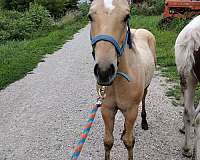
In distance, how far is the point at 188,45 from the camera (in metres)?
3.88

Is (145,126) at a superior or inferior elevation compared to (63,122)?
superior

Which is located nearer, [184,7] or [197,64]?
[197,64]

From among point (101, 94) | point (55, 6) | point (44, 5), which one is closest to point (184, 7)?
point (101, 94)

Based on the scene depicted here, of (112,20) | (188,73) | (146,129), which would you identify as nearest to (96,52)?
(112,20)

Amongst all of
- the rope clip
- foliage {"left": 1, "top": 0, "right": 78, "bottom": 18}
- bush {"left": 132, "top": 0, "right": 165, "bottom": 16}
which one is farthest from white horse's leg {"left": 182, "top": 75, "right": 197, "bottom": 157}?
foliage {"left": 1, "top": 0, "right": 78, "bottom": 18}

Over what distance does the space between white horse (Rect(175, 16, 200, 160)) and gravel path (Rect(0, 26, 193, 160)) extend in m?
0.42

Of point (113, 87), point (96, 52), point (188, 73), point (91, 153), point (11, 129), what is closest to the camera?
point (96, 52)

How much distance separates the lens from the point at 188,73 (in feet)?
13.1

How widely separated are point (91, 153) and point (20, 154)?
91cm

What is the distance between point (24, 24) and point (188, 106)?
14814mm

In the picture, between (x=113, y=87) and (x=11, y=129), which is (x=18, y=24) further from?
(x=113, y=87)

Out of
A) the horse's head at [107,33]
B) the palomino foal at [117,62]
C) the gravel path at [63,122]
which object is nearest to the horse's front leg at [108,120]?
the palomino foal at [117,62]

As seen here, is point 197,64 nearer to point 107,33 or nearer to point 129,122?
point 129,122

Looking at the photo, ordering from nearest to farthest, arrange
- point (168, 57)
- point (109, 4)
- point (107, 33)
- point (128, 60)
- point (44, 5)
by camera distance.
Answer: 1. point (107, 33)
2. point (109, 4)
3. point (128, 60)
4. point (168, 57)
5. point (44, 5)
